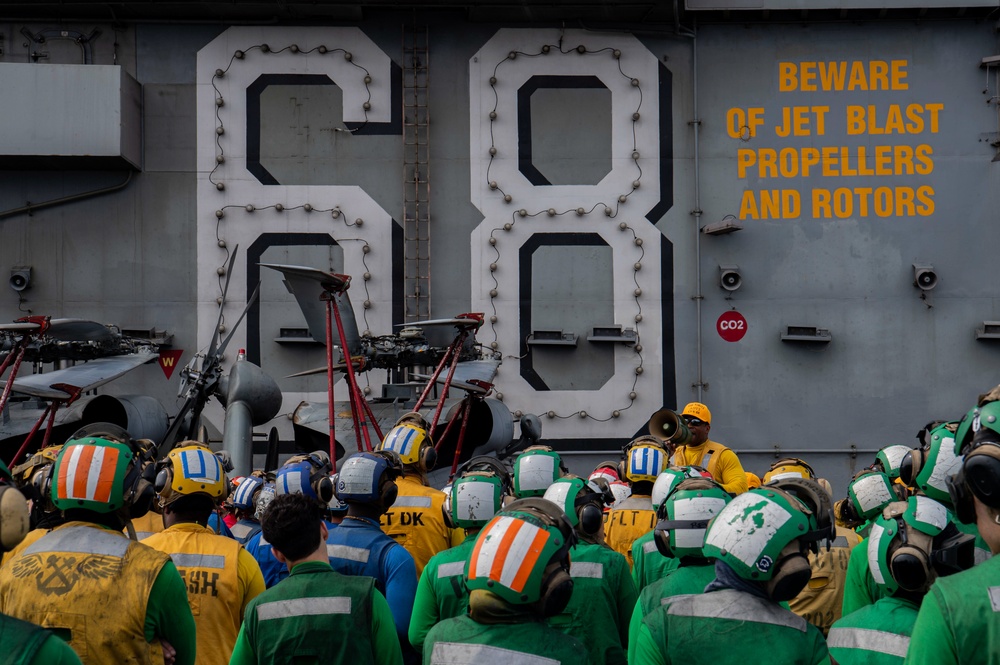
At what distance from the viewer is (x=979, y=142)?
14047 mm

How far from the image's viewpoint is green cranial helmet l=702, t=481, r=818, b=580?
10.0 ft

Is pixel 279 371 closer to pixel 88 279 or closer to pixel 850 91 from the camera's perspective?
pixel 88 279

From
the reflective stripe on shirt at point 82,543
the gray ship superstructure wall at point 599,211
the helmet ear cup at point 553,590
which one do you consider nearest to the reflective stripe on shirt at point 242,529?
the reflective stripe on shirt at point 82,543

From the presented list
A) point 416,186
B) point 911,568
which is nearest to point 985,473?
point 911,568

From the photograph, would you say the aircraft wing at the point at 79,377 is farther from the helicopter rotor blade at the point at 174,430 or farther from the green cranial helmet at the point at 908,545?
the green cranial helmet at the point at 908,545

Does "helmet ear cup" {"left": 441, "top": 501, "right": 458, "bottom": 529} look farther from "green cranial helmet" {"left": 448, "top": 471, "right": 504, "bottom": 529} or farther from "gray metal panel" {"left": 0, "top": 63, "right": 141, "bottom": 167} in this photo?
"gray metal panel" {"left": 0, "top": 63, "right": 141, "bottom": 167}

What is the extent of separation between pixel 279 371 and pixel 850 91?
887 cm

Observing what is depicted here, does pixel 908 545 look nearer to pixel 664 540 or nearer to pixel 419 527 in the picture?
pixel 664 540

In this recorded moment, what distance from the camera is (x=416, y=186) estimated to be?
46.7ft

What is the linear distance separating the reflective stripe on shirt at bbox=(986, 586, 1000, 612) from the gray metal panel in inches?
519

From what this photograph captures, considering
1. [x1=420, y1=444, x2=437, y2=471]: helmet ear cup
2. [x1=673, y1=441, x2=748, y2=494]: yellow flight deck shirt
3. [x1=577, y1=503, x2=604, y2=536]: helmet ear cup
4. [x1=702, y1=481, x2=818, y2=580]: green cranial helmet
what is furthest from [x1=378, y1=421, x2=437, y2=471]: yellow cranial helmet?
[x1=702, y1=481, x2=818, y2=580]: green cranial helmet

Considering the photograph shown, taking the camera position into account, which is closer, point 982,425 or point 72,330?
point 982,425

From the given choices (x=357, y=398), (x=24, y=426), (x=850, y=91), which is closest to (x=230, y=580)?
(x=357, y=398)

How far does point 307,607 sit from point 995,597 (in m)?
2.35
